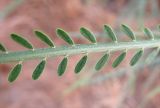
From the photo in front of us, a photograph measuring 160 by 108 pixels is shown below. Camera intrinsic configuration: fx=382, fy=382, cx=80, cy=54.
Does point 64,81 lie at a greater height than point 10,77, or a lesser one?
greater

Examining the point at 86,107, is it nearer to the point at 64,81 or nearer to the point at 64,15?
the point at 64,81

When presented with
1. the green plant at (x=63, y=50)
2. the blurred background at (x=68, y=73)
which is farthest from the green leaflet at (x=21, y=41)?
the blurred background at (x=68, y=73)

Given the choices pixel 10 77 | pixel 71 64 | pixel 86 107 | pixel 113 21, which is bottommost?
pixel 10 77

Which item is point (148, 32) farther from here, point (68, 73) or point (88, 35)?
point (68, 73)

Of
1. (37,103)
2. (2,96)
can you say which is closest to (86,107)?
(37,103)

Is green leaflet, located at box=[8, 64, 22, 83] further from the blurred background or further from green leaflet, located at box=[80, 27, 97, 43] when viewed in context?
the blurred background

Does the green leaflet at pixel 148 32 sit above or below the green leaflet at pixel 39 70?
above

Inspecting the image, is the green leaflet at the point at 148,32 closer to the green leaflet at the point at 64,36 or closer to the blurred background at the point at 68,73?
the green leaflet at the point at 64,36

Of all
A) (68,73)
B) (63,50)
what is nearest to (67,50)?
(63,50)
